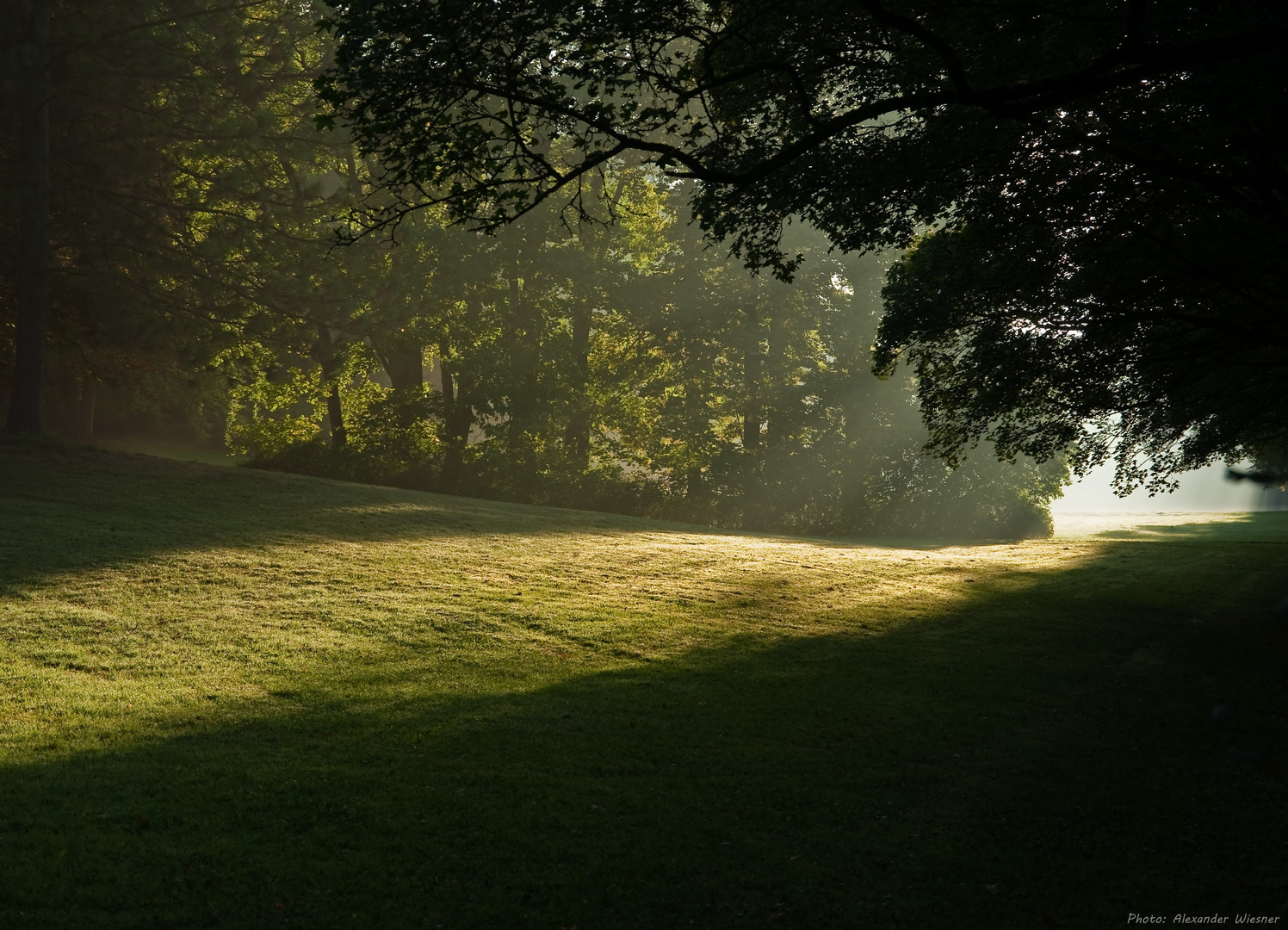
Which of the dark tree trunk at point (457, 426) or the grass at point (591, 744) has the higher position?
the dark tree trunk at point (457, 426)

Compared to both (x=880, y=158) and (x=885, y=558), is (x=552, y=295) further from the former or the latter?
(x=880, y=158)

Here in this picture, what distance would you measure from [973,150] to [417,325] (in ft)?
73.8

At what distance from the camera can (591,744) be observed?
27.5 ft

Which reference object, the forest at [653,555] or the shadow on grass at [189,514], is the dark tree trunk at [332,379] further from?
the shadow on grass at [189,514]

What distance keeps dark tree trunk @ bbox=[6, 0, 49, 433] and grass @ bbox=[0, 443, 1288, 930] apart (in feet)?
21.8

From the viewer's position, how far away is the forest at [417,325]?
2239cm

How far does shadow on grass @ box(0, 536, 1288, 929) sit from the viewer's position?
5.84 metres

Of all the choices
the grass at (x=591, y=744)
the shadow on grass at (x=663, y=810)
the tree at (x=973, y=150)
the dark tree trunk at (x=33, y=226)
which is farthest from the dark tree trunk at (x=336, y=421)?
the shadow on grass at (x=663, y=810)

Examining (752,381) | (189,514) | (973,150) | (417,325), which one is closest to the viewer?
(973,150)

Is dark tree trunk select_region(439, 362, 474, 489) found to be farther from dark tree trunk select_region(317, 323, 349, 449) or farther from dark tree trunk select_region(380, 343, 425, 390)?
dark tree trunk select_region(317, 323, 349, 449)

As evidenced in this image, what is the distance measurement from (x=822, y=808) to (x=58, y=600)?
9.31 meters

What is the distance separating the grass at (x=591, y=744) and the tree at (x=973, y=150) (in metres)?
3.84

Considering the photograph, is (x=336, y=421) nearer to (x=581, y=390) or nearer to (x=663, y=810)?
(x=581, y=390)

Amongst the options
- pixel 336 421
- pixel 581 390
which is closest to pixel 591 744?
pixel 581 390
